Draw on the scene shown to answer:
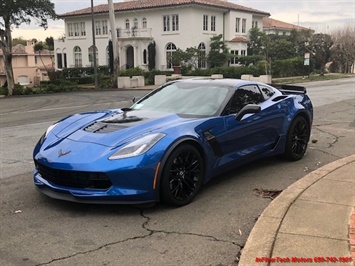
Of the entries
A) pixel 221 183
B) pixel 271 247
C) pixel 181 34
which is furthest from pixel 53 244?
pixel 181 34

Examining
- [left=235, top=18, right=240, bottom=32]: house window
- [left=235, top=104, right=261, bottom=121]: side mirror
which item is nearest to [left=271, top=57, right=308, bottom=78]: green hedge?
[left=235, top=18, right=240, bottom=32]: house window

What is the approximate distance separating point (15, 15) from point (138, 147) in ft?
91.7

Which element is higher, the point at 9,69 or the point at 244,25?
the point at 244,25

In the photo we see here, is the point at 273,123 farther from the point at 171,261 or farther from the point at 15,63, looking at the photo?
the point at 15,63

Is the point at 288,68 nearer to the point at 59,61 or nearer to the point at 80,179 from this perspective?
the point at 59,61

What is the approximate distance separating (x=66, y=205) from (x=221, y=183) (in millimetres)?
2092

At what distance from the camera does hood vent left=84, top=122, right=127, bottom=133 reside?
4.83 m

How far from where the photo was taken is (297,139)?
6.82m

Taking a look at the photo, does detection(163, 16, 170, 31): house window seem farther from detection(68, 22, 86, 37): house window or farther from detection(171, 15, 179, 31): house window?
detection(68, 22, 86, 37): house window

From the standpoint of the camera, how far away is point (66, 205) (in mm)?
4715

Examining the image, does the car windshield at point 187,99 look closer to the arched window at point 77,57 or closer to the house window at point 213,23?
the house window at point 213,23

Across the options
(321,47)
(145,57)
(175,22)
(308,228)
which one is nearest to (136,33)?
(145,57)

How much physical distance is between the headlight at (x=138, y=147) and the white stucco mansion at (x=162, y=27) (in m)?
38.8

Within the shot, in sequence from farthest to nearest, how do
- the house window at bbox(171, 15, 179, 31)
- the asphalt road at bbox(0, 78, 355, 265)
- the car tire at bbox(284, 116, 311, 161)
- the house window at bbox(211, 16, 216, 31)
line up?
the house window at bbox(211, 16, 216, 31)
the house window at bbox(171, 15, 179, 31)
the car tire at bbox(284, 116, 311, 161)
the asphalt road at bbox(0, 78, 355, 265)
